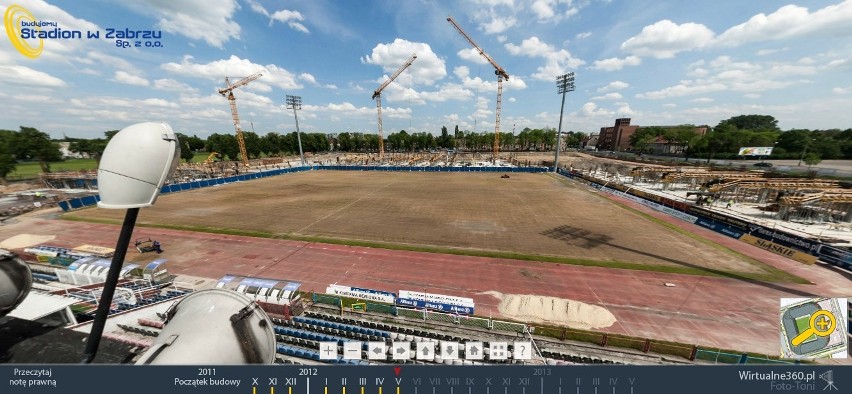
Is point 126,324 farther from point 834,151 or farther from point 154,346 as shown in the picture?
point 834,151

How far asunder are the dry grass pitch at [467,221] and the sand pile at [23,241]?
7.90 meters

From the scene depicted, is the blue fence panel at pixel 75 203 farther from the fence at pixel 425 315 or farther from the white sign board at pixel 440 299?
the white sign board at pixel 440 299

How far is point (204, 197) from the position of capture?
54594mm

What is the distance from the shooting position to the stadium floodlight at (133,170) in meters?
4.11

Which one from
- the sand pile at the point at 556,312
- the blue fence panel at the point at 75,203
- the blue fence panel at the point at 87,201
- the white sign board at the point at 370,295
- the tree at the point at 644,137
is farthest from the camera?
the tree at the point at 644,137

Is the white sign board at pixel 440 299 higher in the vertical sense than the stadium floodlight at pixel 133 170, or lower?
lower

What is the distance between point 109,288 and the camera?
4539 mm

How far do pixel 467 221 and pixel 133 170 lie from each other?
1431 inches

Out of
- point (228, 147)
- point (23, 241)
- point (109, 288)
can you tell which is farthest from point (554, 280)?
point (228, 147)

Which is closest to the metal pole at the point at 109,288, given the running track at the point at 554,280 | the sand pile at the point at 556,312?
the running track at the point at 554,280

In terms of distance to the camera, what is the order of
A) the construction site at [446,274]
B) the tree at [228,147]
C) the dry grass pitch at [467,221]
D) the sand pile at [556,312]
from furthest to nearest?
the tree at [228,147] < the dry grass pitch at [467,221] < the sand pile at [556,312] < the construction site at [446,274]
